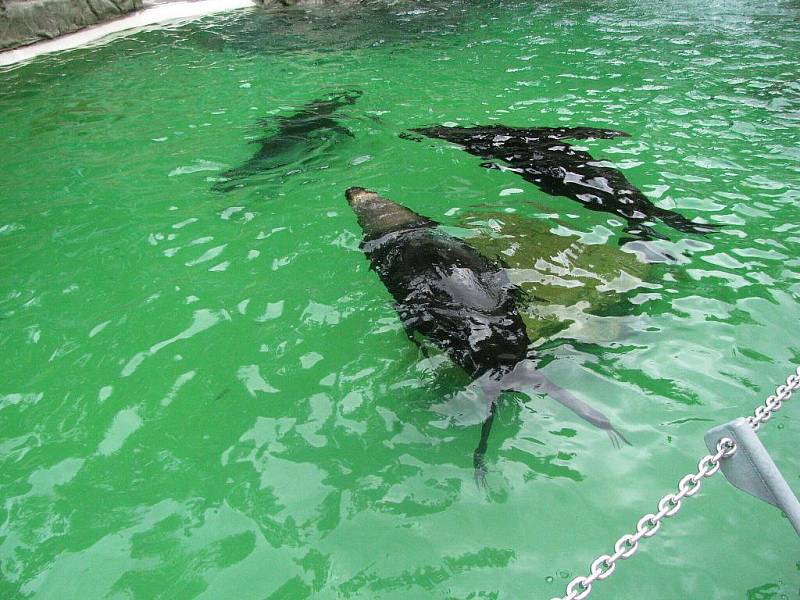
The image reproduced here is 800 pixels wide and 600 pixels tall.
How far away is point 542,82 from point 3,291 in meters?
8.33

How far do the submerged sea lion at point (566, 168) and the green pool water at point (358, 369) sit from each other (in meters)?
0.19

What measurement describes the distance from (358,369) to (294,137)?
5071mm

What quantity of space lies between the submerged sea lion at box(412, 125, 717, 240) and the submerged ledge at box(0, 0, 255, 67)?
1156 centimetres

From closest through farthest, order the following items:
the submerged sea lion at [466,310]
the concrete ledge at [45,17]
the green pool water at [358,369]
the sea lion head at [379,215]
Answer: the green pool water at [358,369]
the submerged sea lion at [466,310]
the sea lion head at [379,215]
the concrete ledge at [45,17]

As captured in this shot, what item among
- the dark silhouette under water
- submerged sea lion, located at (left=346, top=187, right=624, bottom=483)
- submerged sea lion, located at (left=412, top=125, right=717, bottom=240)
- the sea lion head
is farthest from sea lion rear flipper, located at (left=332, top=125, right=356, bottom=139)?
submerged sea lion, located at (left=346, top=187, right=624, bottom=483)

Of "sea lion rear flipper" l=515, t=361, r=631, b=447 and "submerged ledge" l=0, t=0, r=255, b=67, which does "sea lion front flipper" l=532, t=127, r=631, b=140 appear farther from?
"submerged ledge" l=0, t=0, r=255, b=67

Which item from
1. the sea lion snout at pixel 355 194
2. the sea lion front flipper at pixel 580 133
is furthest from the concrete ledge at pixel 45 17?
the sea lion front flipper at pixel 580 133

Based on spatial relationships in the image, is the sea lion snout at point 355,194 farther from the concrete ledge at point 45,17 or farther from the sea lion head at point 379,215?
the concrete ledge at point 45,17

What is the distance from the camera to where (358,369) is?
11.9ft

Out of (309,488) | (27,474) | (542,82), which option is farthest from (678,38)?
(27,474)

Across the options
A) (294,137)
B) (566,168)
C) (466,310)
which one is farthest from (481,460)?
(294,137)

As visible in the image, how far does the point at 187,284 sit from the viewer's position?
464cm

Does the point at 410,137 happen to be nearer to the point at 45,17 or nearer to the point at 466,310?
the point at 466,310

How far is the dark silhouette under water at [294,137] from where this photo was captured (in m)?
6.73
